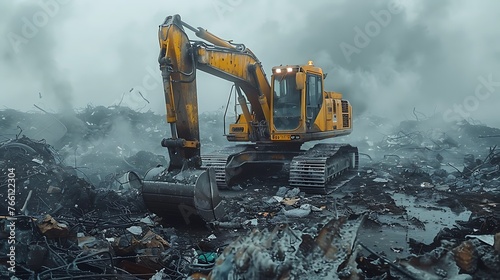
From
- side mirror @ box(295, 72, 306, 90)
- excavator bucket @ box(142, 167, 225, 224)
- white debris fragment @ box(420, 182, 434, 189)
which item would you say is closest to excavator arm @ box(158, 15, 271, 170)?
excavator bucket @ box(142, 167, 225, 224)

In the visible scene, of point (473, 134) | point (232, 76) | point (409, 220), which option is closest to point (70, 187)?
point (232, 76)

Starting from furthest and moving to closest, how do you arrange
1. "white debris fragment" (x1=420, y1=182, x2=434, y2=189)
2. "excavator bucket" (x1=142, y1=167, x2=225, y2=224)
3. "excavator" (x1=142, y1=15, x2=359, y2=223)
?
"white debris fragment" (x1=420, y1=182, x2=434, y2=189) < "excavator" (x1=142, y1=15, x2=359, y2=223) < "excavator bucket" (x1=142, y1=167, x2=225, y2=224)

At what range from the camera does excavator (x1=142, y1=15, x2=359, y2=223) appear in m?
5.64

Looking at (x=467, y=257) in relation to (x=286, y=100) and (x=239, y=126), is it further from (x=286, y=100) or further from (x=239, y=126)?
(x=239, y=126)

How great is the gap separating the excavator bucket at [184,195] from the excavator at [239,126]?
1cm

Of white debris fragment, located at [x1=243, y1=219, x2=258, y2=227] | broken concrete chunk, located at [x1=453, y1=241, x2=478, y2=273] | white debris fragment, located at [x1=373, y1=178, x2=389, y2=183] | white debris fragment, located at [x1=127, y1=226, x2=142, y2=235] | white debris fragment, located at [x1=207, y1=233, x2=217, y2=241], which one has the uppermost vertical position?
broken concrete chunk, located at [x1=453, y1=241, x2=478, y2=273]

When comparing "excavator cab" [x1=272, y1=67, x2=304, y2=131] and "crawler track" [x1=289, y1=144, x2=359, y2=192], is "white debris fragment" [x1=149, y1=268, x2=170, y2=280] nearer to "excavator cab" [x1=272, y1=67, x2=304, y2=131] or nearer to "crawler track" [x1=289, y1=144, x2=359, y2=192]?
"crawler track" [x1=289, y1=144, x2=359, y2=192]

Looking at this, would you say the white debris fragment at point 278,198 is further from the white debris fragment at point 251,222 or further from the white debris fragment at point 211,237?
the white debris fragment at point 211,237

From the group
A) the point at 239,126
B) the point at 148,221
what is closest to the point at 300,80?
the point at 239,126

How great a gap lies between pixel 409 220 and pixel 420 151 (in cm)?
1102

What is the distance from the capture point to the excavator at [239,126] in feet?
18.5

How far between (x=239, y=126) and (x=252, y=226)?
13.5 feet

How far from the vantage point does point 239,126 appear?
9.85 meters

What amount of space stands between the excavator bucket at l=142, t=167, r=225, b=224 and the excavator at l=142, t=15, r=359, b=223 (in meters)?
0.01
